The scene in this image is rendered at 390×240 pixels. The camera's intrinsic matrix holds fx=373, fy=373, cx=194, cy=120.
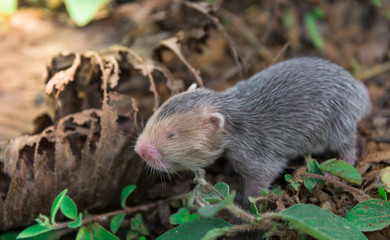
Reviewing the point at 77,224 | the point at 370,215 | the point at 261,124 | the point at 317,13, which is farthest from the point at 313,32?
the point at 77,224

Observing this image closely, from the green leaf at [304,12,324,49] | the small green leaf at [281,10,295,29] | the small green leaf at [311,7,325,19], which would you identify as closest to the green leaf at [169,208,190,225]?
the green leaf at [304,12,324,49]

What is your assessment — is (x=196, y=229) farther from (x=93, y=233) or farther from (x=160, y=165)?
(x=93, y=233)

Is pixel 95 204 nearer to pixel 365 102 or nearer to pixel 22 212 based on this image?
pixel 22 212

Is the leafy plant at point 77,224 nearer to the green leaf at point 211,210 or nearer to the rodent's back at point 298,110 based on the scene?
the green leaf at point 211,210

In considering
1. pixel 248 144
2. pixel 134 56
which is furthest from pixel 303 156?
pixel 134 56

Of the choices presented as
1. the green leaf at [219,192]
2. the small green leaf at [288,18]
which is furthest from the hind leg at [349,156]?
the small green leaf at [288,18]

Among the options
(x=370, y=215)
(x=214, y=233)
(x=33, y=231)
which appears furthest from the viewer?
(x=33, y=231)

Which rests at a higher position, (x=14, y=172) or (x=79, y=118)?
(x=79, y=118)
